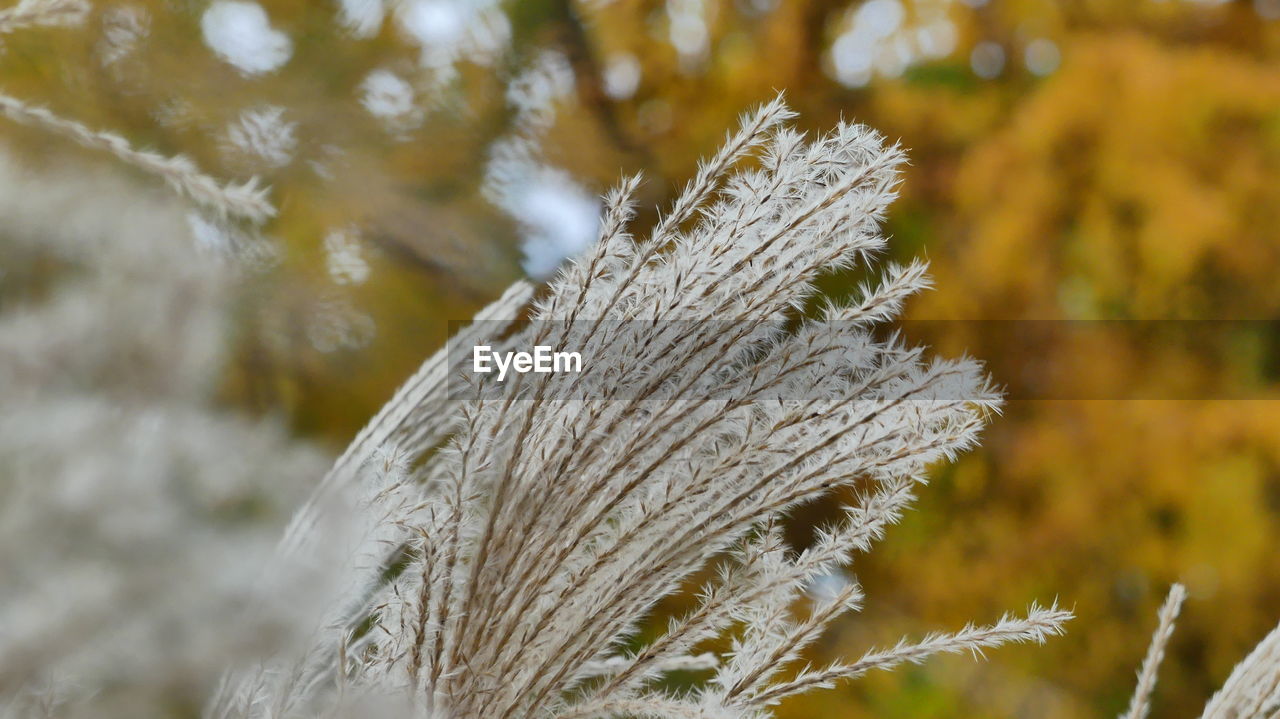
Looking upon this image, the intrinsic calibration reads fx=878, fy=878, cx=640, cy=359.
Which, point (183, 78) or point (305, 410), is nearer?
point (183, 78)

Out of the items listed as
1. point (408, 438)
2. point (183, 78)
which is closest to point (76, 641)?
point (408, 438)

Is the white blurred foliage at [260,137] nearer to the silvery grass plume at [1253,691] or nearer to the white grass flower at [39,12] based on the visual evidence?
the white grass flower at [39,12]

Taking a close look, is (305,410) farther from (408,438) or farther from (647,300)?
(647,300)

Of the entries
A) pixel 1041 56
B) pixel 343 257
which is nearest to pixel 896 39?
pixel 1041 56

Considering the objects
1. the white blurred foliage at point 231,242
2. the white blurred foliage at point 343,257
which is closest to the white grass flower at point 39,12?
the white blurred foliage at point 231,242

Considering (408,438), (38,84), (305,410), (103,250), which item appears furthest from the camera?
(305,410)

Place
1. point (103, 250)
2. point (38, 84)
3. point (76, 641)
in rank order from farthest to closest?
point (38, 84), point (103, 250), point (76, 641)

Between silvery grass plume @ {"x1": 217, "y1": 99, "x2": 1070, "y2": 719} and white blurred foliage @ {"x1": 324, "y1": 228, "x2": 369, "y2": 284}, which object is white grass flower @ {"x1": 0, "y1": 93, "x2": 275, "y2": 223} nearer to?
silvery grass plume @ {"x1": 217, "y1": 99, "x2": 1070, "y2": 719}
